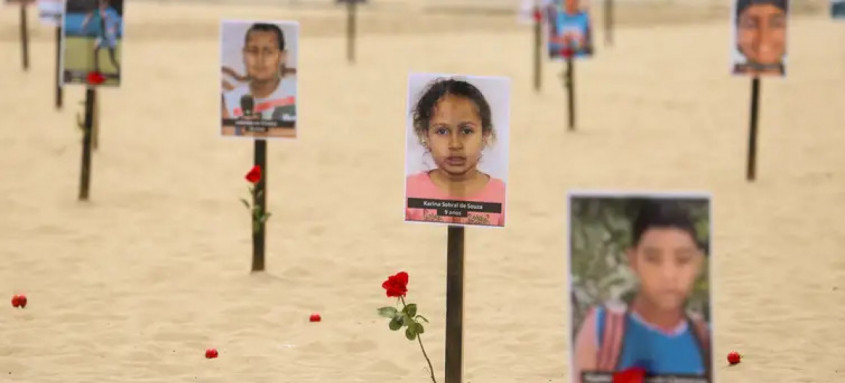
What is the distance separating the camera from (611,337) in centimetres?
443

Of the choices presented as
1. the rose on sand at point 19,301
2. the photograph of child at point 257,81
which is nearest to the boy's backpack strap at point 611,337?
the rose on sand at point 19,301

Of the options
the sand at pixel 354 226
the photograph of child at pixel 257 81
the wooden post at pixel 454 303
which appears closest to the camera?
the wooden post at pixel 454 303

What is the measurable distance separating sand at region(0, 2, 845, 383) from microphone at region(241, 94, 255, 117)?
3.12 feet

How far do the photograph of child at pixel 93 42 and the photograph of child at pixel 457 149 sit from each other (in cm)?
535

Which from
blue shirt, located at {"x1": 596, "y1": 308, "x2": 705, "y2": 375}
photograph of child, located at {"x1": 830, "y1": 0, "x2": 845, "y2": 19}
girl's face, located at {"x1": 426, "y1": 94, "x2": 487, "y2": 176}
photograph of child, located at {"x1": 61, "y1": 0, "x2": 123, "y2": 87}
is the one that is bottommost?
blue shirt, located at {"x1": 596, "y1": 308, "x2": 705, "y2": 375}

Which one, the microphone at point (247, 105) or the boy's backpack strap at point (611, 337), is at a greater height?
the microphone at point (247, 105)

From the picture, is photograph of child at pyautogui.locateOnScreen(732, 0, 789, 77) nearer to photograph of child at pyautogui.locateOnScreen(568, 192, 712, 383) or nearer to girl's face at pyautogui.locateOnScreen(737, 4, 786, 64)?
girl's face at pyautogui.locateOnScreen(737, 4, 786, 64)

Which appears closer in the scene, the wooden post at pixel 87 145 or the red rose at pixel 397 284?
the red rose at pixel 397 284

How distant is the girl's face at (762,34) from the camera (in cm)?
1301

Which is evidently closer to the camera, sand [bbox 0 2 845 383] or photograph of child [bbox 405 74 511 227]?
photograph of child [bbox 405 74 511 227]

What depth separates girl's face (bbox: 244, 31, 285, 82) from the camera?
9078mm

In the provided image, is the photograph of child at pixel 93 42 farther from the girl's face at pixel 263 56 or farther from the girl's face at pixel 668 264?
the girl's face at pixel 668 264

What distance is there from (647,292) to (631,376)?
23 cm

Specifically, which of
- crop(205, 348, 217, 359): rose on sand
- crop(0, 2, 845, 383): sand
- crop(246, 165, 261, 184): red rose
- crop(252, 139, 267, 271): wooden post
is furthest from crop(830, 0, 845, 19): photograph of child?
crop(205, 348, 217, 359): rose on sand
